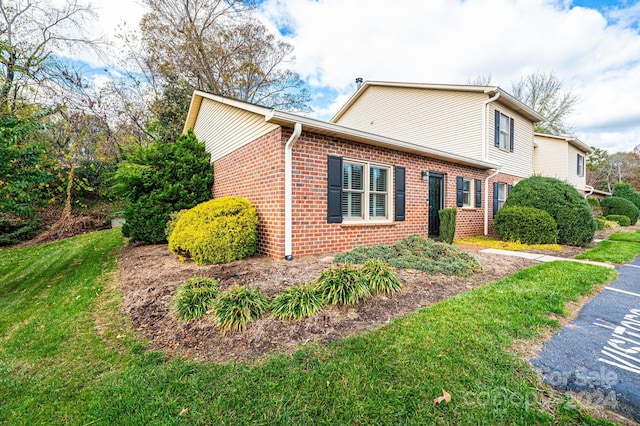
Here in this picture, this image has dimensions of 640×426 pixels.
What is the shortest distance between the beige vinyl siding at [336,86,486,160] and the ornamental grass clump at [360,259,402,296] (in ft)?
26.6

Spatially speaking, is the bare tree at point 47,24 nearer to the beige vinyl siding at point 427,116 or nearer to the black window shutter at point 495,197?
the beige vinyl siding at point 427,116

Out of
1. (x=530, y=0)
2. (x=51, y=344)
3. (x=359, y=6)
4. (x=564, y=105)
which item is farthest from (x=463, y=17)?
(x=564, y=105)

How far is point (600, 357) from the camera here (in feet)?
7.18

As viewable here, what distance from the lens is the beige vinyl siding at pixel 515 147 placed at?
31.7 ft

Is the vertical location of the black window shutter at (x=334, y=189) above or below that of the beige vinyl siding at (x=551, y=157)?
below

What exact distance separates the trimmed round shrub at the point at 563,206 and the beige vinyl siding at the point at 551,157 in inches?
330

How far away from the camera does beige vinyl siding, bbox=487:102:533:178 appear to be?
31.7 ft

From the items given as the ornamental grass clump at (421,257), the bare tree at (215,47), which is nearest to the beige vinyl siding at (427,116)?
the ornamental grass clump at (421,257)

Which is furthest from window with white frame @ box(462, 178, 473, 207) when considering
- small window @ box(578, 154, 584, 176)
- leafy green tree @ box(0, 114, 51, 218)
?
small window @ box(578, 154, 584, 176)

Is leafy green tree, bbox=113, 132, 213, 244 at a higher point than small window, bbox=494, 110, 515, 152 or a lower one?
lower

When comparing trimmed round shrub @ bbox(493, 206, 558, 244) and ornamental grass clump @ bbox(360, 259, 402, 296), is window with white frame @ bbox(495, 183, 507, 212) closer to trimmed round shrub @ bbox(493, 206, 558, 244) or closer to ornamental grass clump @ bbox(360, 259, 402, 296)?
trimmed round shrub @ bbox(493, 206, 558, 244)

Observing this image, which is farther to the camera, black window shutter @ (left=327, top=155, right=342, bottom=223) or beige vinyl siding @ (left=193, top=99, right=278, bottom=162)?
beige vinyl siding @ (left=193, top=99, right=278, bottom=162)

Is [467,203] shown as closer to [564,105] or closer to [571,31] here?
[571,31]

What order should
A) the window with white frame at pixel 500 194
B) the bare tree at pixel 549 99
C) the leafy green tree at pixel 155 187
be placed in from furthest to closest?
the bare tree at pixel 549 99, the window with white frame at pixel 500 194, the leafy green tree at pixel 155 187
